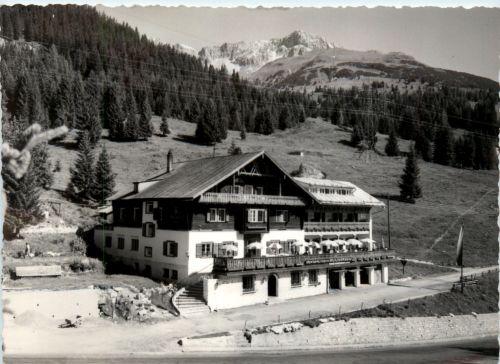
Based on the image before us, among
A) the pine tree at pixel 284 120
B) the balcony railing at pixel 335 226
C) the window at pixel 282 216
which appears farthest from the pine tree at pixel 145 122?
the window at pixel 282 216

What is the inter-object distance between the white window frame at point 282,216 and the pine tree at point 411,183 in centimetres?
4207

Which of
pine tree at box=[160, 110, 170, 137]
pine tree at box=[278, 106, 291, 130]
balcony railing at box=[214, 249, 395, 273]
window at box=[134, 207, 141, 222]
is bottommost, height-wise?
balcony railing at box=[214, 249, 395, 273]

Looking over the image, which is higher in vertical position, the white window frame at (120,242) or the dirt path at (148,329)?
the white window frame at (120,242)

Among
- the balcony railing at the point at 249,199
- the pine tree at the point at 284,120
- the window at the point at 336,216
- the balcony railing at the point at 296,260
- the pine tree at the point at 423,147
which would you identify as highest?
the pine tree at the point at 284,120

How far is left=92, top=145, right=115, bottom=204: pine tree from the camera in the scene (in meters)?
60.6

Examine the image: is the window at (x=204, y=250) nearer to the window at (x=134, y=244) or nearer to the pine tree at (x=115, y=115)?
the window at (x=134, y=244)

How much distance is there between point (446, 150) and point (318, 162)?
93.6ft

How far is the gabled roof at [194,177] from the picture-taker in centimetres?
4106

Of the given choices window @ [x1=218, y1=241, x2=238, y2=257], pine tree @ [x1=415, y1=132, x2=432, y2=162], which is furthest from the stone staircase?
pine tree @ [x1=415, y1=132, x2=432, y2=162]

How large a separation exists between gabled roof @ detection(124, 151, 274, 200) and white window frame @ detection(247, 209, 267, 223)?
4727 millimetres

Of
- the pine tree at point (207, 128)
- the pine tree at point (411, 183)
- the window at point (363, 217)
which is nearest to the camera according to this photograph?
the window at point (363, 217)

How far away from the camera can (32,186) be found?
38.8m

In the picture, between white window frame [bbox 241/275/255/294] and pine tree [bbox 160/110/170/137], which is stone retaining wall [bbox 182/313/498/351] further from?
pine tree [bbox 160/110/170/137]

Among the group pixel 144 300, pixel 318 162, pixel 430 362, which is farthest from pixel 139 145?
pixel 430 362
